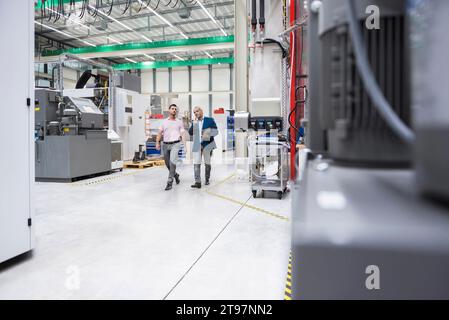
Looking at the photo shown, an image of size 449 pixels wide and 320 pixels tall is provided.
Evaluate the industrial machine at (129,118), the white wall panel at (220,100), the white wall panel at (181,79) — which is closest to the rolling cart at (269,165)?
→ the industrial machine at (129,118)

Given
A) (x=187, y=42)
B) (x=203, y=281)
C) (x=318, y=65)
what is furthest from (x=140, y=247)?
(x=187, y=42)

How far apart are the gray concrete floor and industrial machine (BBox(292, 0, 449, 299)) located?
56.9 inches

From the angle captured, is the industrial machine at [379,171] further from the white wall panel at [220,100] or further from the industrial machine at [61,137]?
the white wall panel at [220,100]

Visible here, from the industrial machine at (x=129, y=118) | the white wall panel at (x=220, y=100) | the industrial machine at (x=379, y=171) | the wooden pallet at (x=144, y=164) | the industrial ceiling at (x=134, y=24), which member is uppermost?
the industrial ceiling at (x=134, y=24)

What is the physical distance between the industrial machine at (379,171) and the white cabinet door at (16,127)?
2.26 metres

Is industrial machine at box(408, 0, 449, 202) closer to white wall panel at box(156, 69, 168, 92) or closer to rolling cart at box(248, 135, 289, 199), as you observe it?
rolling cart at box(248, 135, 289, 199)

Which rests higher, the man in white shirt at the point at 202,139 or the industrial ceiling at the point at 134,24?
the industrial ceiling at the point at 134,24

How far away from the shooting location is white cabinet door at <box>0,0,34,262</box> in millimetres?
2219

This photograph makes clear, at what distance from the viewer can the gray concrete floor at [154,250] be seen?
199cm

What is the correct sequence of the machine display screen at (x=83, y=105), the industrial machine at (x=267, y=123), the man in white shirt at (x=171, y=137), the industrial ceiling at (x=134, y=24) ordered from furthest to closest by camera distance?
1. the industrial ceiling at (x=134, y=24)
2. the machine display screen at (x=83, y=105)
3. the man in white shirt at (x=171, y=137)
4. the industrial machine at (x=267, y=123)

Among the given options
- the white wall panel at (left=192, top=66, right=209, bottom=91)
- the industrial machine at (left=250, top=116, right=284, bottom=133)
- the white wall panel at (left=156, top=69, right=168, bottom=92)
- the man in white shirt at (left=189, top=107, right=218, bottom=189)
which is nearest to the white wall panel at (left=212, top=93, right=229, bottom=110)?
the white wall panel at (left=192, top=66, right=209, bottom=91)

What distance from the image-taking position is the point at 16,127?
233 centimetres
